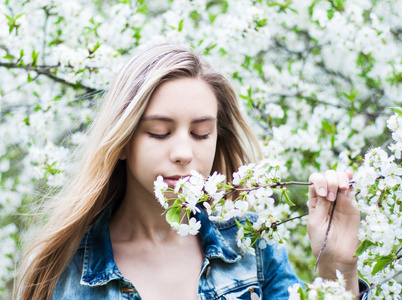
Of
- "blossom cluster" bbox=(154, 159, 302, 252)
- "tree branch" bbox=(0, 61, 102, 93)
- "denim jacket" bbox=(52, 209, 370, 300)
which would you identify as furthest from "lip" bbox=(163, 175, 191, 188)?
"tree branch" bbox=(0, 61, 102, 93)

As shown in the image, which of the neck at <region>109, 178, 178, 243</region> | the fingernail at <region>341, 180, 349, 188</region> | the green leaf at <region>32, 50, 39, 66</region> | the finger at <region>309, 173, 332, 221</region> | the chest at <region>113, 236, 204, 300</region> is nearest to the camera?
the fingernail at <region>341, 180, 349, 188</region>

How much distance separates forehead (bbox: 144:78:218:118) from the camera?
1.67m

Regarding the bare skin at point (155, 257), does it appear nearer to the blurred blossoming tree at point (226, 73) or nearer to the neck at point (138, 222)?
the neck at point (138, 222)

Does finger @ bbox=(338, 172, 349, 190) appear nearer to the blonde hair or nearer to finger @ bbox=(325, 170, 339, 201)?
finger @ bbox=(325, 170, 339, 201)

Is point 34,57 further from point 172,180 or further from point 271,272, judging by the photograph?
point 271,272

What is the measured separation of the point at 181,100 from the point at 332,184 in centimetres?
58

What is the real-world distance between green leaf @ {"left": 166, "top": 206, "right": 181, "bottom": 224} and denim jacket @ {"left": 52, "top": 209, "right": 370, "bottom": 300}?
510mm

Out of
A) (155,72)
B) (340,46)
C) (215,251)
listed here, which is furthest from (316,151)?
(155,72)

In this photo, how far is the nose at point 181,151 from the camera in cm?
160

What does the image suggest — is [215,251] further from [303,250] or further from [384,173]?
[303,250]

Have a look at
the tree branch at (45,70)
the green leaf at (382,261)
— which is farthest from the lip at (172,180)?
the tree branch at (45,70)

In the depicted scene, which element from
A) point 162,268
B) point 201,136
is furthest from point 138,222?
point 201,136

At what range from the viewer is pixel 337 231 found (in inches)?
62.7

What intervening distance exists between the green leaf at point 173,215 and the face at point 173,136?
226 mm
